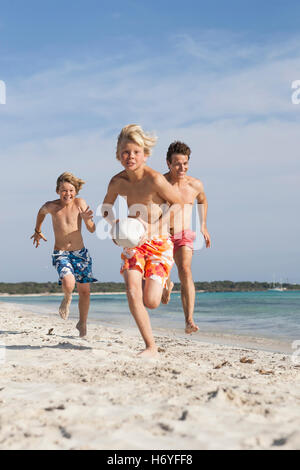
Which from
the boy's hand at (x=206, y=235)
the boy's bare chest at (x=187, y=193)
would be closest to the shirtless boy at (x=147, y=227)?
the boy's bare chest at (x=187, y=193)

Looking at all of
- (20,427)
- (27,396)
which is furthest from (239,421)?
(27,396)

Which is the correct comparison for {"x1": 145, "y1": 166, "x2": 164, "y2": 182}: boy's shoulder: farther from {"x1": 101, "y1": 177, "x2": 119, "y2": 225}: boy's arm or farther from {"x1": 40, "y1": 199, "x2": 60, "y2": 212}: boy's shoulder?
{"x1": 40, "y1": 199, "x2": 60, "y2": 212}: boy's shoulder

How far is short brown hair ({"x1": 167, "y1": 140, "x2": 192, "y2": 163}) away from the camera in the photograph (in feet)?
18.4

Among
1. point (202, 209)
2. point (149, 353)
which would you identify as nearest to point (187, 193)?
point (202, 209)

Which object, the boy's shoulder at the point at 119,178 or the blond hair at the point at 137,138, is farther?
the boy's shoulder at the point at 119,178

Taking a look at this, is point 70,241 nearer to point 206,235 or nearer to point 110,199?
point 110,199

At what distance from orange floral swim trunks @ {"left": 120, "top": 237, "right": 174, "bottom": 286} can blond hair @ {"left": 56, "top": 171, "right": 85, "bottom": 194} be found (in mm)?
2209

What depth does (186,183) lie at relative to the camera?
5.86 metres

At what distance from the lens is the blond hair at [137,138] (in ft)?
15.0

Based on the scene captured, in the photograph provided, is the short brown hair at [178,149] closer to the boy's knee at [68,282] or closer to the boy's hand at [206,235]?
the boy's hand at [206,235]

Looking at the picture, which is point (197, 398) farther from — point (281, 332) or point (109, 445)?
point (281, 332)

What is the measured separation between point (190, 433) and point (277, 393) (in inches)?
42.7

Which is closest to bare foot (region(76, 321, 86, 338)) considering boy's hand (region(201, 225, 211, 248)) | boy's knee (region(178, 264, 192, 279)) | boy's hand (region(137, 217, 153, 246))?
boy's knee (region(178, 264, 192, 279))

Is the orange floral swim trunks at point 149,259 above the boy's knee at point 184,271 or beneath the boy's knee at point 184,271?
above
